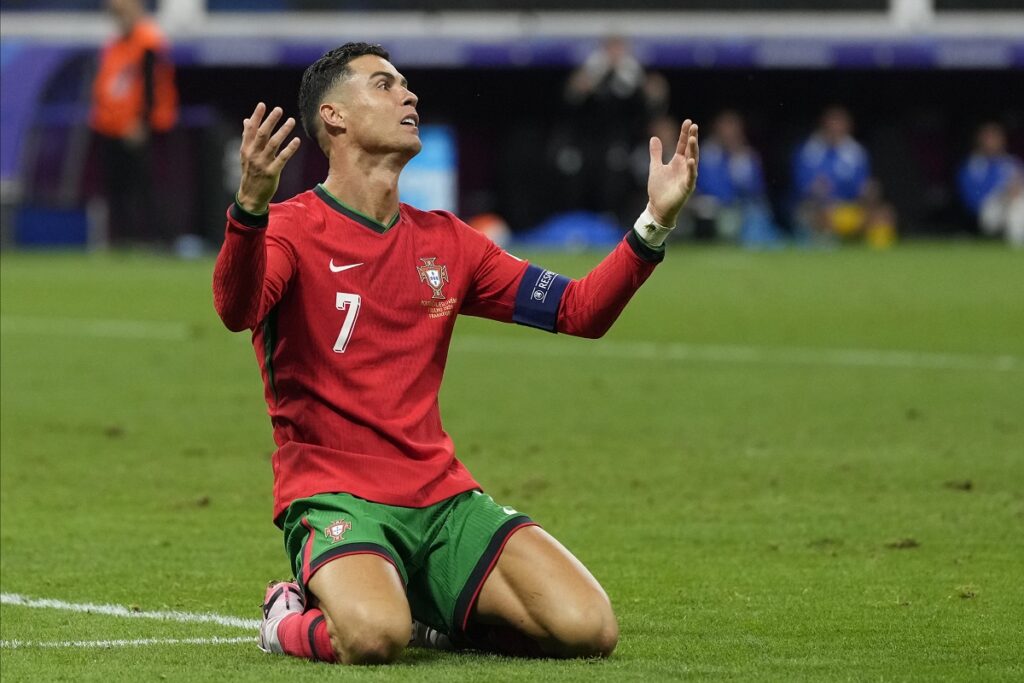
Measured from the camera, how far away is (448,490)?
5527 millimetres

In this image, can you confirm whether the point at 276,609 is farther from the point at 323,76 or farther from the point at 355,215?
the point at 323,76

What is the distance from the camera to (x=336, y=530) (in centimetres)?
532

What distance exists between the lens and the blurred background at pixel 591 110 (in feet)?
80.2

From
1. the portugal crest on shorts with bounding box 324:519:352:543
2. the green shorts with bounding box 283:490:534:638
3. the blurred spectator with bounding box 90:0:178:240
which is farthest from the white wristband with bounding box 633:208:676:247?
the blurred spectator with bounding box 90:0:178:240

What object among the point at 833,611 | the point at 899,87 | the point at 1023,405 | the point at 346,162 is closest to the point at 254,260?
the point at 346,162

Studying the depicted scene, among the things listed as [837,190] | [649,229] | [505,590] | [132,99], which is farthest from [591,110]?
[505,590]

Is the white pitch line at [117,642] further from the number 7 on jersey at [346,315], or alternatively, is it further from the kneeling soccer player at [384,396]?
the number 7 on jersey at [346,315]

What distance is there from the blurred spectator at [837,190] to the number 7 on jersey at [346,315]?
68.3 ft

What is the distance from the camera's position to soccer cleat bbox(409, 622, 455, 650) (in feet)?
18.1

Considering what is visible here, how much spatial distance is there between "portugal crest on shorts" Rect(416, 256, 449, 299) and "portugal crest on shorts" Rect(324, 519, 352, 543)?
672 millimetres

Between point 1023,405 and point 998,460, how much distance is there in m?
1.77

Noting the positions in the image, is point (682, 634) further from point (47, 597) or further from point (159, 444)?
point (159, 444)

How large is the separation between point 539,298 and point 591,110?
19273 mm

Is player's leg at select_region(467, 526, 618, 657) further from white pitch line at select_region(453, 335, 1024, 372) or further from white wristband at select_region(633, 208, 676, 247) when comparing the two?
white pitch line at select_region(453, 335, 1024, 372)
